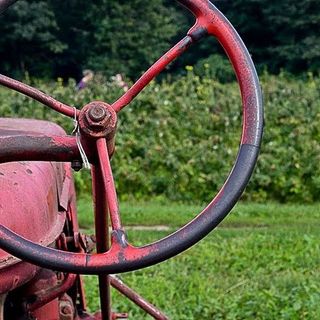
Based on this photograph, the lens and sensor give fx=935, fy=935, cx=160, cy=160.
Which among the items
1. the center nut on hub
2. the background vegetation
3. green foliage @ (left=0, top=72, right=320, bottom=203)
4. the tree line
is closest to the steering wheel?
the center nut on hub

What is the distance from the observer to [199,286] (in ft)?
16.9

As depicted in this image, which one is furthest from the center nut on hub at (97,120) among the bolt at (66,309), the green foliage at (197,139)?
the green foliage at (197,139)

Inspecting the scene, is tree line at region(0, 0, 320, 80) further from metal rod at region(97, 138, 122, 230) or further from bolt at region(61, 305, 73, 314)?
metal rod at region(97, 138, 122, 230)

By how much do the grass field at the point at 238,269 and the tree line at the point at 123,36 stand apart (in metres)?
20.3

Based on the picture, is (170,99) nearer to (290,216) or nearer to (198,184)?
(198,184)

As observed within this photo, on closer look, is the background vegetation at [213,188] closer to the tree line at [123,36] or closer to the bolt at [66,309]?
the bolt at [66,309]

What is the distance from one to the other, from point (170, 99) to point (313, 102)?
1589 mm

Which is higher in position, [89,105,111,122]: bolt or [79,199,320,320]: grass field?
[89,105,111,122]: bolt

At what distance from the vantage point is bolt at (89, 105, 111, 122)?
1.52m

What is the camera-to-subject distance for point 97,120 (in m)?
1.53

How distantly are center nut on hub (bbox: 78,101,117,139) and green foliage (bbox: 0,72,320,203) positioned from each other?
291 inches

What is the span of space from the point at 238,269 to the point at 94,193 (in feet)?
13.9

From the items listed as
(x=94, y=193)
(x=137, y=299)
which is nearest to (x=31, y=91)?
(x=94, y=193)

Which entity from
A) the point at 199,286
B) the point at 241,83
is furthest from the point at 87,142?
the point at 199,286
